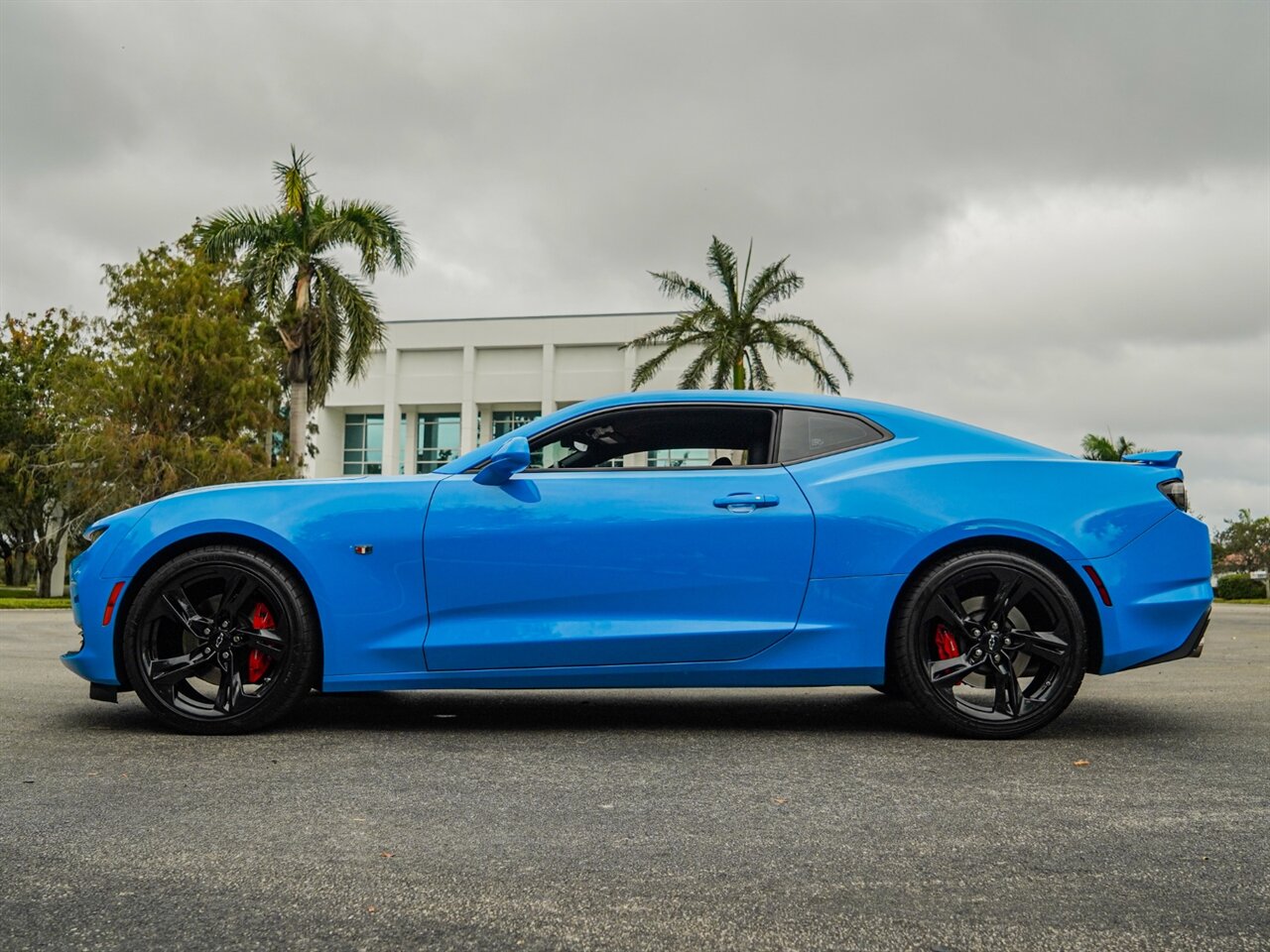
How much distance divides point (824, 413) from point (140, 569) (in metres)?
2.85

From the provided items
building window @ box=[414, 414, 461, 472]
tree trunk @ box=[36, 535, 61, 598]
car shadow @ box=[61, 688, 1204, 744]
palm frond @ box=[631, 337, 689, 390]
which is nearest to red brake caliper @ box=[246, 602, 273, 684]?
car shadow @ box=[61, 688, 1204, 744]

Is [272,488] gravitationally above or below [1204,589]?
above

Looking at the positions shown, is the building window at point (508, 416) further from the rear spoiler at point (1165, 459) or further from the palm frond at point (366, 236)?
the rear spoiler at point (1165, 459)

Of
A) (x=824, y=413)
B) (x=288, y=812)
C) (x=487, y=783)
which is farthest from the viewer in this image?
(x=824, y=413)

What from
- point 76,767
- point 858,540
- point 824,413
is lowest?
point 76,767

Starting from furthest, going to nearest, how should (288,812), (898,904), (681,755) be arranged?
(681,755) → (288,812) → (898,904)

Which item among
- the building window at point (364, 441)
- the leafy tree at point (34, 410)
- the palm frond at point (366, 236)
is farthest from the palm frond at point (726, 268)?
the building window at point (364, 441)

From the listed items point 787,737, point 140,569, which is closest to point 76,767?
point 140,569

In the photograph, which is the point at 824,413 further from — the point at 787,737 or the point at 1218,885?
the point at 1218,885

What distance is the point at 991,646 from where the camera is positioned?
4.41 meters

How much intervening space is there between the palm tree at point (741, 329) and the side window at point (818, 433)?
953 inches

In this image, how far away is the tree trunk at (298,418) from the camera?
92.3ft

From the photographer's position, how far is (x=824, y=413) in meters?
4.76

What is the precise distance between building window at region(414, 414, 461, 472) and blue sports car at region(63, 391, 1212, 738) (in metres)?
54.1
